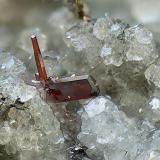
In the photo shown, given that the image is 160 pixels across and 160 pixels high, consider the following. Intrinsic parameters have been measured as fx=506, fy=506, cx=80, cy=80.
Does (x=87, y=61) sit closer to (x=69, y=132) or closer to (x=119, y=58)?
(x=119, y=58)

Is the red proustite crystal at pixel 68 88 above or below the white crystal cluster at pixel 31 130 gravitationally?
above

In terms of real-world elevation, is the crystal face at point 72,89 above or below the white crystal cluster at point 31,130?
above

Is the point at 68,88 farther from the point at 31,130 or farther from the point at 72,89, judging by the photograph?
the point at 31,130

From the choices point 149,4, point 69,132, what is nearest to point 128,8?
point 149,4

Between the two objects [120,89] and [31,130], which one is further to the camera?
[120,89]

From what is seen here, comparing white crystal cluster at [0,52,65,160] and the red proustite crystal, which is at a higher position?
the red proustite crystal

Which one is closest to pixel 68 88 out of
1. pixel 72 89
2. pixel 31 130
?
pixel 72 89

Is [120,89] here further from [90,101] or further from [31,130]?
[31,130]

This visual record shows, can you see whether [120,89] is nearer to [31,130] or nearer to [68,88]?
[68,88]

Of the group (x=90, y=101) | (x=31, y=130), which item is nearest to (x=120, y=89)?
(x=90, y=101)

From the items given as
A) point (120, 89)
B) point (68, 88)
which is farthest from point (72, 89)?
point (120, 89)

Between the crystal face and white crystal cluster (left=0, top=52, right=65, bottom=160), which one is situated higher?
the crystal face
